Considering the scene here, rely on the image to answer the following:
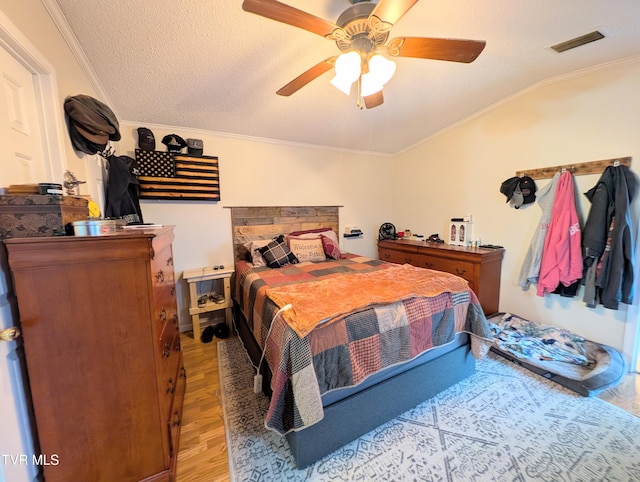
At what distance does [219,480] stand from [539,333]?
3.05 metres

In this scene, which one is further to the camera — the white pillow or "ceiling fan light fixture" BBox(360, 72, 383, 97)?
the white pillow

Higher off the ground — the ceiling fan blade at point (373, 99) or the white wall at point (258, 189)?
the ceiling fan blade at point (373, 99)

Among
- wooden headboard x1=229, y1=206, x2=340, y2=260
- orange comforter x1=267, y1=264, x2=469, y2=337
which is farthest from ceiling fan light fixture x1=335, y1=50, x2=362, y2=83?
wooden headboard x1=229, y1=206, x2=340, y2=260

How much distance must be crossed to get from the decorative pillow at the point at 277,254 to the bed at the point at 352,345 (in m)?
0.36

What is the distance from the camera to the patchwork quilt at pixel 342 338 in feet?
4.17

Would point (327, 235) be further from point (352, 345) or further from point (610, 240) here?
point (610, 240)

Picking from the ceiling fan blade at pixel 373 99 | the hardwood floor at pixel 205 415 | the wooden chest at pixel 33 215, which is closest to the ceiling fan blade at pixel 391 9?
the ceiling fan blade at pixel 373 99

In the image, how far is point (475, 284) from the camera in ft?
9.16

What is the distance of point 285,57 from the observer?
187 cm

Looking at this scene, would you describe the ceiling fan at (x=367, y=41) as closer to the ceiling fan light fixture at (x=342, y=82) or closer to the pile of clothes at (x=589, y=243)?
the ceiling fan light fixture at (x=342, y=82)

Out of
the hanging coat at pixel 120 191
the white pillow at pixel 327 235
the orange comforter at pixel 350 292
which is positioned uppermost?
the hanging coat at pixel 120 191

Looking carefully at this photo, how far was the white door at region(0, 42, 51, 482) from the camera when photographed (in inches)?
34.7

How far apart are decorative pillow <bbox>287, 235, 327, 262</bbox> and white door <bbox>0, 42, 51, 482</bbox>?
2.18 meters

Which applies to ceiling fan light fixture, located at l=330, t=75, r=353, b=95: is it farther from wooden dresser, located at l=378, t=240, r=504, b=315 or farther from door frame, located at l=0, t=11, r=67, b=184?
wooden dresser, located at l=378, t=240, r=504, b=315
